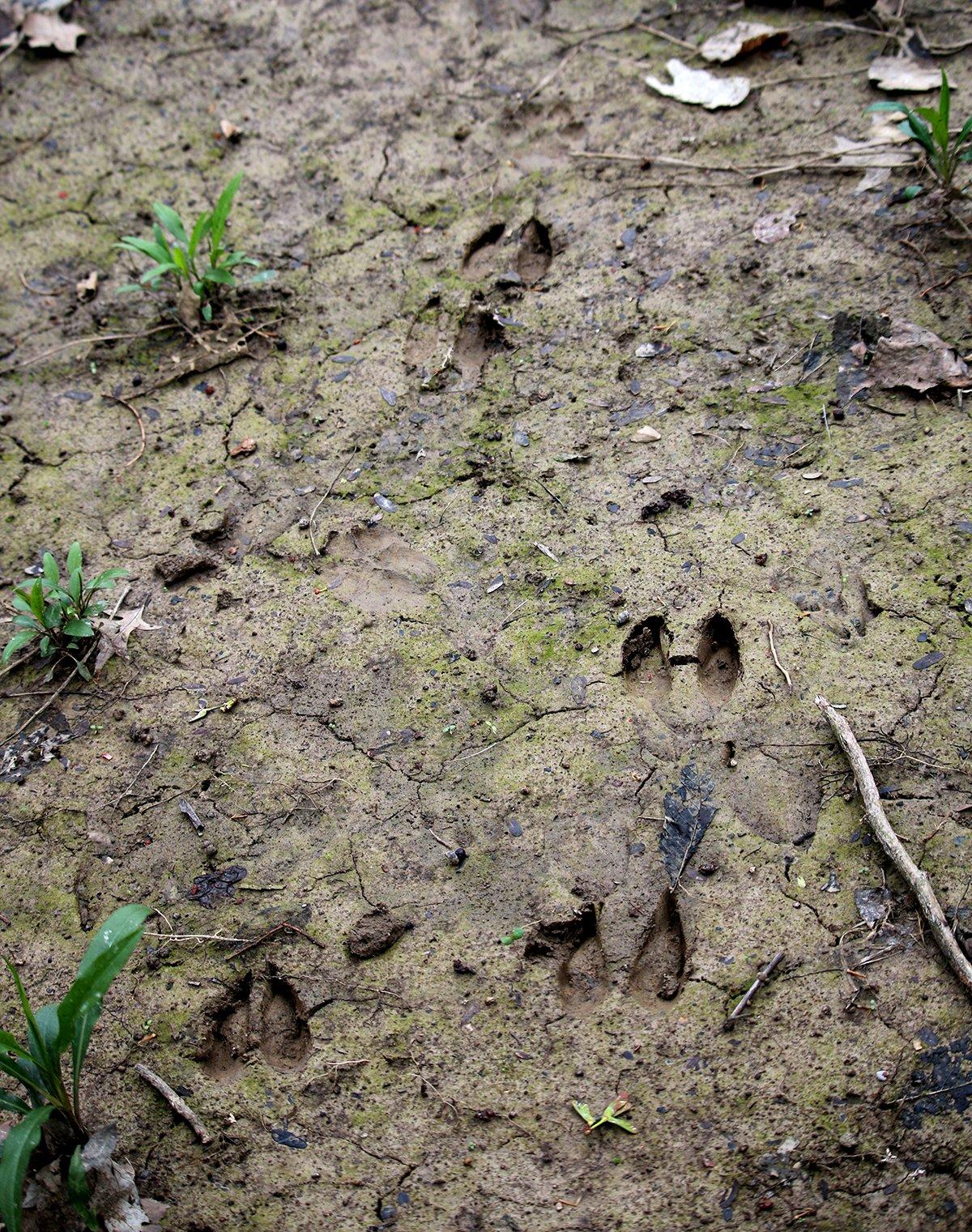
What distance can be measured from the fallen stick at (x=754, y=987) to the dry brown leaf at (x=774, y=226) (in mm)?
1891

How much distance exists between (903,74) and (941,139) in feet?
1.71

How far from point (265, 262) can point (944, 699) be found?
2197 mm

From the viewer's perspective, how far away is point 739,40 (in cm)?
305

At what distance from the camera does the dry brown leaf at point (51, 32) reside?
336cm

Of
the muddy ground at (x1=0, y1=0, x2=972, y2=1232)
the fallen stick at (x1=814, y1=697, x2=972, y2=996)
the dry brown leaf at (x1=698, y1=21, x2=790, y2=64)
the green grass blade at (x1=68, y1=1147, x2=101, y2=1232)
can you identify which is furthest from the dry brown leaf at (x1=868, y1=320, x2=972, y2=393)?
the green grass blade at (x1=68, y1=1147, x2=101, y2=1232)

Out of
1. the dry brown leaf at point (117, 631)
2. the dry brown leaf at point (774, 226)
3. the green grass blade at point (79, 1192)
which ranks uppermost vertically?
the dry brown leaf at point (774, 226)

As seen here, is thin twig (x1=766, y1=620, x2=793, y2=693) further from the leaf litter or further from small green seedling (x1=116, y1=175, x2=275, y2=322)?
small green seedling (x1=116, y1=175, x2=275, y2=322)

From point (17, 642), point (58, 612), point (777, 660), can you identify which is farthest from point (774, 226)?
point (17, 642)

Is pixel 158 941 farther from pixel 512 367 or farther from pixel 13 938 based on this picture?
pixel 512 367

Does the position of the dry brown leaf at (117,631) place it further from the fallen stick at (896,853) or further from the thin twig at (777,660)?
the fallen stick at (896,853)

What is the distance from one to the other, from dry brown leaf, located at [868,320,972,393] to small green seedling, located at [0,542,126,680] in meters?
1.90

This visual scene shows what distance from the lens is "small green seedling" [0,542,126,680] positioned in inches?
87.0

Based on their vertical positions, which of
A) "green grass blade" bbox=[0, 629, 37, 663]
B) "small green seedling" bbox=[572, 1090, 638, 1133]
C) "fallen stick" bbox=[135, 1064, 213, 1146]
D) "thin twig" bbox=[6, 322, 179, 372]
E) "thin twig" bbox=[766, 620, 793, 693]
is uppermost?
"thin twig" bbox=[6, 322, 179, 372]

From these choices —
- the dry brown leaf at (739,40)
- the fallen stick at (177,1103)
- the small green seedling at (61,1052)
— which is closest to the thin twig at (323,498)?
the small green seedling at (61,1052)
